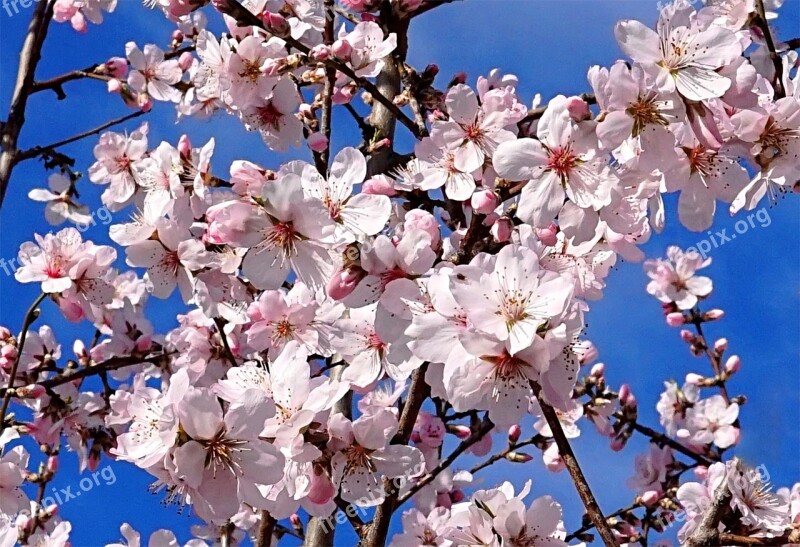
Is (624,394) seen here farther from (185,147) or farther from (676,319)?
(185,147)

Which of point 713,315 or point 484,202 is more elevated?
point 713,315

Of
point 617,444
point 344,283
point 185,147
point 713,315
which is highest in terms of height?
point 713,315

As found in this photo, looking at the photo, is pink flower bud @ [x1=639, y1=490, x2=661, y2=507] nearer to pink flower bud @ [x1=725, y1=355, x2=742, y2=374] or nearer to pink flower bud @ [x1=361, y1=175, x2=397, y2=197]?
pink flower bud @ [x1=725, y1=355, x2=742, y2=374]

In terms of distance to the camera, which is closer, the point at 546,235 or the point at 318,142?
the point at 546,235

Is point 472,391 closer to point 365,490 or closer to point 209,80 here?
point 365,490

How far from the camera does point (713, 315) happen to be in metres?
4.97

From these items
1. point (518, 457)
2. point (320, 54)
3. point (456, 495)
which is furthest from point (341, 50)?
point (456, 495)

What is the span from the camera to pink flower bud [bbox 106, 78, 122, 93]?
465cm

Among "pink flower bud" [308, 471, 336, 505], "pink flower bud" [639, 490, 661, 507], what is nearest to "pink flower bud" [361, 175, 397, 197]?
"pink flower bud" [308, 471, 336, 505]

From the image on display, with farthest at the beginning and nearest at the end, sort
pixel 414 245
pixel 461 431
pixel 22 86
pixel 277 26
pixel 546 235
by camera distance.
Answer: pixel 22 86
pixel 461 431
pixel 277 26
pixel 546 235
pixel 414 245

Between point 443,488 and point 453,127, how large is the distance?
70.5 inches

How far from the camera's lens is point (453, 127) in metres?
2.30

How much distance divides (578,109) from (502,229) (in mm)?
337

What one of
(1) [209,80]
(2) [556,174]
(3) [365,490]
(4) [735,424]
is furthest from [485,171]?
(4) [735,424]
